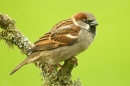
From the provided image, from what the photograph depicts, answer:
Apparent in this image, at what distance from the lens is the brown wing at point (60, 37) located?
4582mm

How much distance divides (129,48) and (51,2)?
259 centimetres

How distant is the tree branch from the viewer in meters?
4.05

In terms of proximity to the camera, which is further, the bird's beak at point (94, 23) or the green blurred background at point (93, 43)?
the green blurred background at point (93, 43)

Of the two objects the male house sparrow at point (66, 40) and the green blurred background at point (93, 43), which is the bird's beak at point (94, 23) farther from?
the green blurred background at point (93, 43)

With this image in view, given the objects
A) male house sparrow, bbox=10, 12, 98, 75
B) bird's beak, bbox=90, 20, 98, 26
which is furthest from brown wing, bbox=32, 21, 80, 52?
bird's beak, bbox=90, 20, 98, 26

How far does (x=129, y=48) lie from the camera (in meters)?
8.43

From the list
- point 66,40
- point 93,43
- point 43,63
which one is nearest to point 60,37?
point 66,40

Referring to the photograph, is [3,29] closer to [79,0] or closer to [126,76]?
[126,76]

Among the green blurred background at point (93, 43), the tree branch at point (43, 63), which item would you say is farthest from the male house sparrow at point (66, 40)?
the green blurred background at point (93, 43)

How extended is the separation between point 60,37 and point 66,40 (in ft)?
0.26

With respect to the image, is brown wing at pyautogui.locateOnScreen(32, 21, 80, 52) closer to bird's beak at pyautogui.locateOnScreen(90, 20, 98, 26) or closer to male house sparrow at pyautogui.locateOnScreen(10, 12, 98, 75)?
male house sparrow at pyautogui.locateOnScreen(10, 12, 98, 75)

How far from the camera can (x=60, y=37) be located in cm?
461

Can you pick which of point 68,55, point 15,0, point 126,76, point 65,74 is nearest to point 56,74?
point 65,74

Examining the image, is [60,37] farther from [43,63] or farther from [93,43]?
[93,43]
